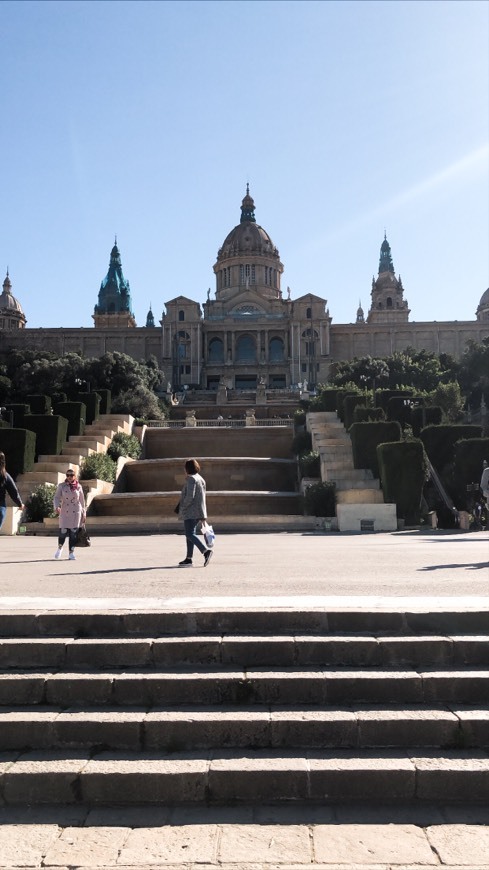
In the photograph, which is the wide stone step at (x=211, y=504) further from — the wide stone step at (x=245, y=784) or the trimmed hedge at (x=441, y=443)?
the wide stone step at (x=245, y=784)

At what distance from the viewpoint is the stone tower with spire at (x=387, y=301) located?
11362 centimetres

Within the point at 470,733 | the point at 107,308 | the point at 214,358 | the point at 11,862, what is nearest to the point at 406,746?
the point at 470,733

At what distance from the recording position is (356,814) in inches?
164

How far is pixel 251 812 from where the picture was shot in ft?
13.8

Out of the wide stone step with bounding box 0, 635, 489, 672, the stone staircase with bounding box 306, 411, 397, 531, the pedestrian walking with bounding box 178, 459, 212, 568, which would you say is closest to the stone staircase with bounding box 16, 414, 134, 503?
the stone staircase with bounding box 306, 411, 397, 531

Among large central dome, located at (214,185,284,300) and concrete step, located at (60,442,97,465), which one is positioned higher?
large central dome, located at (214,185,284,300)

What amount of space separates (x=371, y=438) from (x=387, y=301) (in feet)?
314

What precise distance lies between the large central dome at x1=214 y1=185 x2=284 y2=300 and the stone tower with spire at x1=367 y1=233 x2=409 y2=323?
1523 centimetres

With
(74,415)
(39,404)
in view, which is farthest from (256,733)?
(39,404)

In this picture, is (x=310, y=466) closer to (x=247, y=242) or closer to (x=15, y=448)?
(x=15, y=448)

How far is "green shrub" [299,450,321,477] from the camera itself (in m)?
28.5

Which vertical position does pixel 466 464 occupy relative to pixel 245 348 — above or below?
below

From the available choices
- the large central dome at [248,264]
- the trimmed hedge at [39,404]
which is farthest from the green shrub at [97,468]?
the large central dome at [248,264]

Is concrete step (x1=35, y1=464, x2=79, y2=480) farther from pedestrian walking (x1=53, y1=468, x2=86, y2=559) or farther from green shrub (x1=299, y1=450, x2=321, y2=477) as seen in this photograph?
pedestrian walking (x1=53, y1=468, x2=86, y2=559)
